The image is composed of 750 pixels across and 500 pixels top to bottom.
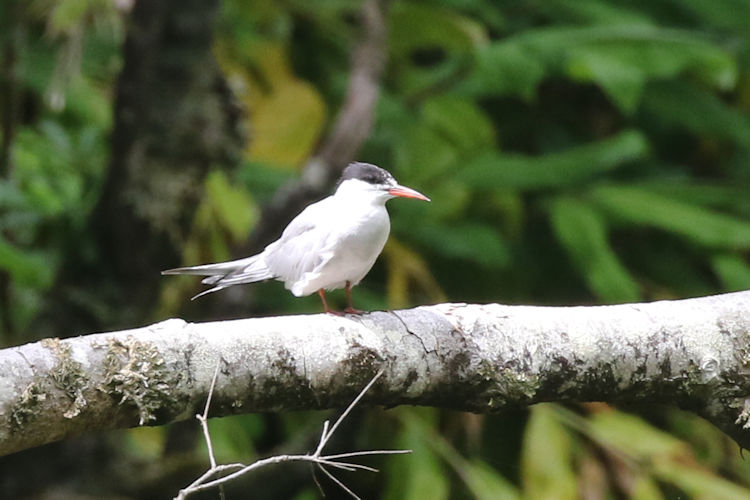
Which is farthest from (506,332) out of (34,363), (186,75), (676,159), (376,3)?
(676,159)

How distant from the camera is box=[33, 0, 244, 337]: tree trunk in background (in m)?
3.87

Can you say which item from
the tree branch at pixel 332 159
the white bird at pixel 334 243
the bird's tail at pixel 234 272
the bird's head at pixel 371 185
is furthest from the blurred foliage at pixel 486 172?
the bird's head at pixel 371 185

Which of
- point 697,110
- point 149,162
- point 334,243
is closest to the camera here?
point 334,243

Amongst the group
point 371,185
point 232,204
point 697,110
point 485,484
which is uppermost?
point 371,185

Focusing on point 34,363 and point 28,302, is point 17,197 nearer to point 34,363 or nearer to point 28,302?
point 28,302

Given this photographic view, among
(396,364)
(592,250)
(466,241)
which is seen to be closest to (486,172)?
(466,241)

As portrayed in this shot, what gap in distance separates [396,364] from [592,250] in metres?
2.67

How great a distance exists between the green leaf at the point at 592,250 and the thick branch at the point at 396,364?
2.11m

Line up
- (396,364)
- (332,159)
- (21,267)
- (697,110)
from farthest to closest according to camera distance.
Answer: (697,110), (332,159), (21,267), (396,364)

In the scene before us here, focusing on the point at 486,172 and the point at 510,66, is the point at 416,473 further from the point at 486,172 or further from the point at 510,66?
the point at 510,66

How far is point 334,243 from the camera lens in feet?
7.65

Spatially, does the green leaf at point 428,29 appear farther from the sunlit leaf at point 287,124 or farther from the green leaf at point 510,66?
the sunlit leaf at point 287,124

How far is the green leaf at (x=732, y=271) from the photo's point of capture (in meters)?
4.43

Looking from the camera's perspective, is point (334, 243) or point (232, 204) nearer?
point (334, 243)
